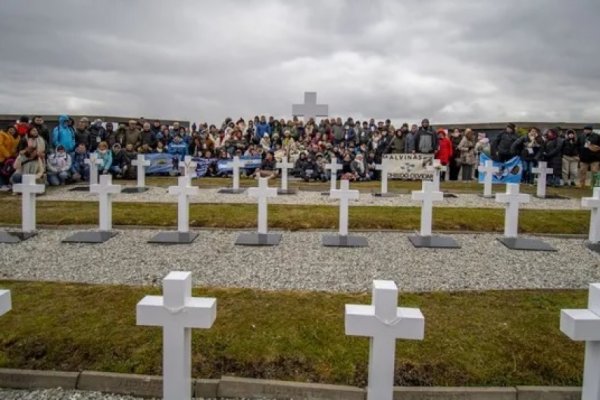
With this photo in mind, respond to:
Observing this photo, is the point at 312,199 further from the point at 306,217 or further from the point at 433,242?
the point at 433,242

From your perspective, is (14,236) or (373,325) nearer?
(373,325)

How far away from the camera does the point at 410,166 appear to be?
18.8 metres

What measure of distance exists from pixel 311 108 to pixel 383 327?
24210 millimetres

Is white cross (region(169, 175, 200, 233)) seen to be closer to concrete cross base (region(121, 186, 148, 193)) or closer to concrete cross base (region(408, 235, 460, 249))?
concrete cross base (region(408, 235, 460, 249))

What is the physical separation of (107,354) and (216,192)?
34.3 ft

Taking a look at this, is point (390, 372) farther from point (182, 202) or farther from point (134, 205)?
point (134, 205)

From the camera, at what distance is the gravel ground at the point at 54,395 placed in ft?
13.3

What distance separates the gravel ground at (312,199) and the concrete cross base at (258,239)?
367 cm

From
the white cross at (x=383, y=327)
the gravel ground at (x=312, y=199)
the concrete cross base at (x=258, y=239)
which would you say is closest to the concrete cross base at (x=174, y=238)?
the concrete cross base at (x=258, y=239)

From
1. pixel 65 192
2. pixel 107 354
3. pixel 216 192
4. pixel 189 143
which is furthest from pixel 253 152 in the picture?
pixel 107 354

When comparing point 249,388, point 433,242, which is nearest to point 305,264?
point 433,242

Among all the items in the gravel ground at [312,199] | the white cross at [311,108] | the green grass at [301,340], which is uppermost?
the white cross at [311,108]

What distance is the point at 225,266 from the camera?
755cm

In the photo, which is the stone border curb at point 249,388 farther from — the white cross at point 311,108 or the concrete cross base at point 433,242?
the white cross at point 311,108
